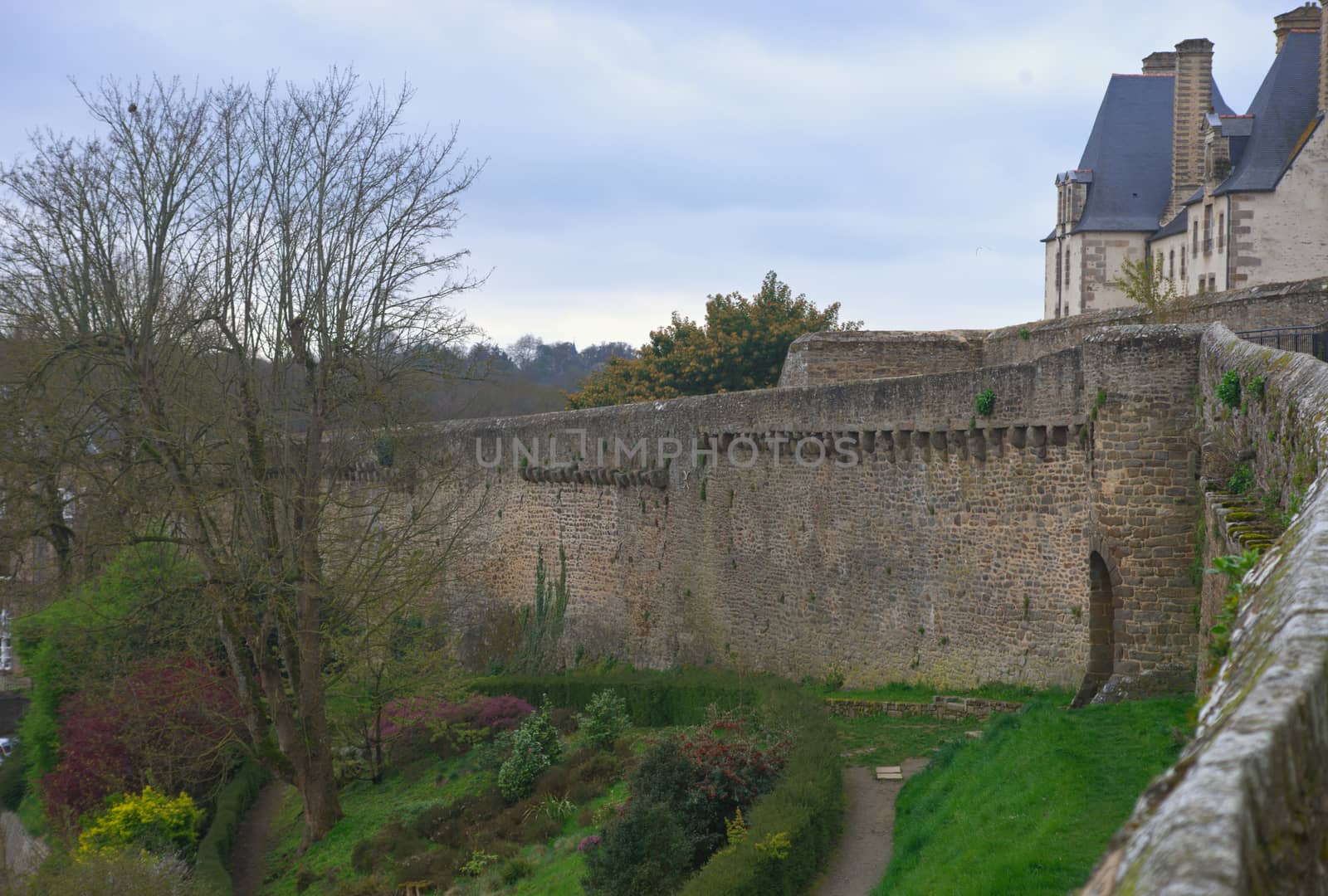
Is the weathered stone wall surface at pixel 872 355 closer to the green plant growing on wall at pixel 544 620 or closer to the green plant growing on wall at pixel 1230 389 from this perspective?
the green plant growing on wall at pixel 544 620

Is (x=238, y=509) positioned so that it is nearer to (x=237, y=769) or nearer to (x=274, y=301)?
(x=274, y=301)

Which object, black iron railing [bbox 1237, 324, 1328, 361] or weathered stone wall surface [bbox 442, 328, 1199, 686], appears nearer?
weathered stone wall surface [bbox 442, 328, 1199, 686]

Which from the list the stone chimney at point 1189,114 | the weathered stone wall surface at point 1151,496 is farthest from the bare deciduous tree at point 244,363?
the stone chimney at point 1189,114

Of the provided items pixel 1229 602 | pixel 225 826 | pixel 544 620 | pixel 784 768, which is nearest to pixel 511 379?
pixel 544 620

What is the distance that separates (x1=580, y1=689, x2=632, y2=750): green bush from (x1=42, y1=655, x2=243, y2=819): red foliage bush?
532cm

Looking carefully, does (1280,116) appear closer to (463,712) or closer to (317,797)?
(463,712)

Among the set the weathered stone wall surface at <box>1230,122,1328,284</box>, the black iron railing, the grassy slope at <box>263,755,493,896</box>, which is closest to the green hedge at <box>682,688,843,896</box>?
the black iron railing

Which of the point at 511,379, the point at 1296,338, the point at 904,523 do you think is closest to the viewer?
the point at 1296,338

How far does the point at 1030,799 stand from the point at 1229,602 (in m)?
4.44

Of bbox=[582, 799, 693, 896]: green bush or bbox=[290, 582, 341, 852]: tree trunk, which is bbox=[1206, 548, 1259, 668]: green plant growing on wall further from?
bbox=[290, 582, 341, 852]: tree trunk

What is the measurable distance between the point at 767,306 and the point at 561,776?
19.6 meters

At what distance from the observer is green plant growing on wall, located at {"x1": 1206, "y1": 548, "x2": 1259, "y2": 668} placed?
3615 mm

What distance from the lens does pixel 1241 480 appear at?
7762 millimetres

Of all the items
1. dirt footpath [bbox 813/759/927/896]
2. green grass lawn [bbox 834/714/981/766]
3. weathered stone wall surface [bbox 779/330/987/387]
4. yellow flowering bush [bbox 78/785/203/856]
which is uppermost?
weathered stone wall surface [bbox 779/330/987/387]
